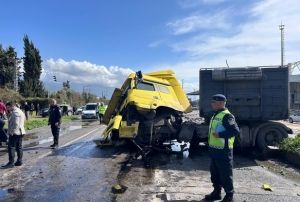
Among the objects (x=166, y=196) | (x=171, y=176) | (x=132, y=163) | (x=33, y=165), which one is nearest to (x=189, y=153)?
(x=132, y=163)

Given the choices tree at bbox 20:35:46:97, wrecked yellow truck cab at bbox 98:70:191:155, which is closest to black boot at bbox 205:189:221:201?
wrecked yellow truck cab at bbox 98:70:191:155

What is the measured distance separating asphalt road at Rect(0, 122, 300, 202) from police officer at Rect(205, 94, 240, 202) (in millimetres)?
416

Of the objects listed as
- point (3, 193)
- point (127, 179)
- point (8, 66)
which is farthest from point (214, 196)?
point (8, 66)

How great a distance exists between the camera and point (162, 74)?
16656 millimetres

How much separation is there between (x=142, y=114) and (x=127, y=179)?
4331mm

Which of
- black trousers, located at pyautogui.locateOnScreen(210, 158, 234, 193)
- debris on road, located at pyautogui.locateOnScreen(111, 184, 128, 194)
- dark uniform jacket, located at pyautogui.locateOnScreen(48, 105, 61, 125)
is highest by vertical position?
dark uniform jacket, located at pyautogui.locateOnScreen(48, 105, 61, 125)

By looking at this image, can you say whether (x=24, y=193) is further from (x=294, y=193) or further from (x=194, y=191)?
(x=294, y=193)

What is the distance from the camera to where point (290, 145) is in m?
11.8

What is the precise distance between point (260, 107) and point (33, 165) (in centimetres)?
667

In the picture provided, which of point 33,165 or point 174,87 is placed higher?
point 174,87

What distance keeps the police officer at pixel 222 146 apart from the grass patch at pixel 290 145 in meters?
4.82

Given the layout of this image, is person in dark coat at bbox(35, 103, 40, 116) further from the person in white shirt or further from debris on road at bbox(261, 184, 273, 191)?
debris on road at bbox(261, 184, 273, 191)

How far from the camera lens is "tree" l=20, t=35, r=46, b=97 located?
6400 centimetres

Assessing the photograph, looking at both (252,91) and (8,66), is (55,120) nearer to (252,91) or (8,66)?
(252,91)
